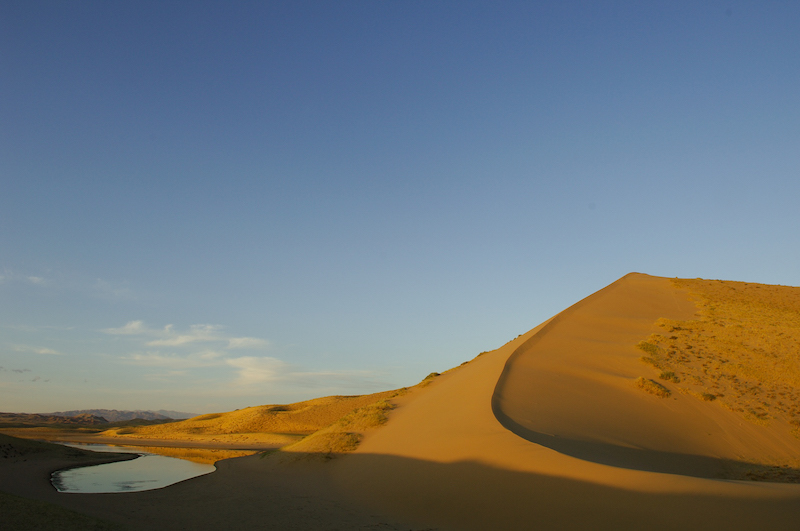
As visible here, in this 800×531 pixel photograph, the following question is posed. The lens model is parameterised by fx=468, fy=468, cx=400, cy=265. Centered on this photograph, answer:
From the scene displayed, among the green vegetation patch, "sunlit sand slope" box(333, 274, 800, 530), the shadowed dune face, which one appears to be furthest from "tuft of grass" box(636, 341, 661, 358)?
"sunlit sand slope" box(333, 274, 800, 530)

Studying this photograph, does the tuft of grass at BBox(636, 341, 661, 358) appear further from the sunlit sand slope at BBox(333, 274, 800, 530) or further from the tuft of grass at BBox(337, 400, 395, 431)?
the tuft of grass at BBox(337, 400, 395, 431)

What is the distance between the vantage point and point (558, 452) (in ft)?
38.6

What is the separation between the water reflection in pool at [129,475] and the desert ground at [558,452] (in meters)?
1.12

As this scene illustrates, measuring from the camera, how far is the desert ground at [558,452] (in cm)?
922

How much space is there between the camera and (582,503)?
934 centimetres

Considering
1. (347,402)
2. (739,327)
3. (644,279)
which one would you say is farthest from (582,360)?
(347,402)

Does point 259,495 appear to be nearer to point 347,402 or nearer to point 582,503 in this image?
point 582,503

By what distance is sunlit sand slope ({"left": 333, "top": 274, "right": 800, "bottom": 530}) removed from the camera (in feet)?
28.2

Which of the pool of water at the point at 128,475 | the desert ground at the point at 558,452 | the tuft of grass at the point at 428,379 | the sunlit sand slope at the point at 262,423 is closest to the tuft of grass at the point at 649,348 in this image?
the desert ground at the point at 558,452

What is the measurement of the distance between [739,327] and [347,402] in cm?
3642

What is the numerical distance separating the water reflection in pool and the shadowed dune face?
13259 mm

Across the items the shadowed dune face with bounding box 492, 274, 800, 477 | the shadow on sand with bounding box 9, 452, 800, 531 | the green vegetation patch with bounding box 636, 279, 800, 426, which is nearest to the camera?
the shadow on sand with bounding box 9, 452, 800, 531

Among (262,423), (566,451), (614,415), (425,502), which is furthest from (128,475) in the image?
(262,423)

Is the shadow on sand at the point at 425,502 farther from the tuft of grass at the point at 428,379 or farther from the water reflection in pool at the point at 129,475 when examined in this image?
the tuft of grass at the point at 428,379
